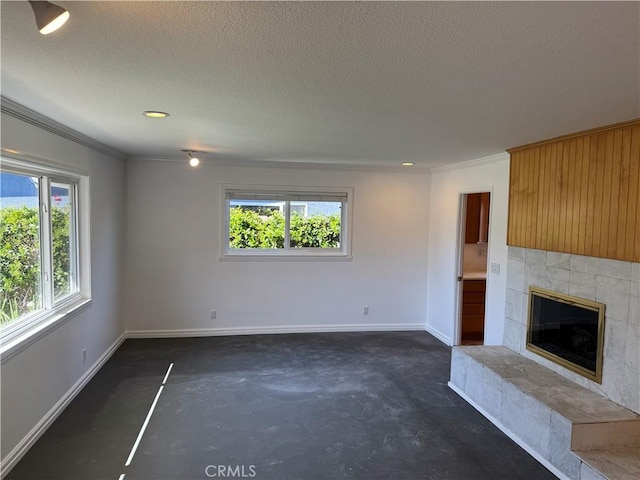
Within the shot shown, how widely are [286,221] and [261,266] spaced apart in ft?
2.30

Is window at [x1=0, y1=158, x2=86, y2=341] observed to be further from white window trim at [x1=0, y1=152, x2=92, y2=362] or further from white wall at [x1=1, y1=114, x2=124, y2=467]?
white wall at [x1=1, y1=114, x2=124, y2=467]

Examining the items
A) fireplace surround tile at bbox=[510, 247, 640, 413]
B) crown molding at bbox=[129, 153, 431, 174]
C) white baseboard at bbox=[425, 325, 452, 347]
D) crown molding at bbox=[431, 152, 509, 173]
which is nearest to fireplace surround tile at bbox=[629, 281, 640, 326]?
fireplace surround tile at bbox=[510, 247, 640, 413]

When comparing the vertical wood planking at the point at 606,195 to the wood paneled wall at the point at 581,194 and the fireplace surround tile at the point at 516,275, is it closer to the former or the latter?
the wood paneled wall at the point at 581,194

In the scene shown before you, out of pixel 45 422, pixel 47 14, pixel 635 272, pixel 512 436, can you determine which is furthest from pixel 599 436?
pixel 45 422

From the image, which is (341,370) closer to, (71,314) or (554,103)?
(71,314)

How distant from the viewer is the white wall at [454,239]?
4.22 meters

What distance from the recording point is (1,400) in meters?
2.46

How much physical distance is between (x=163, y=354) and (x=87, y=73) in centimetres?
357

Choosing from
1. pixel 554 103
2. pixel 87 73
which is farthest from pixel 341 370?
pixel 87 73

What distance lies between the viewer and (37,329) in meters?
2.89

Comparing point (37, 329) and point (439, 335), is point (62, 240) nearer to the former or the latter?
point (37, 329)

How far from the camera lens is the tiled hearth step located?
252 cm

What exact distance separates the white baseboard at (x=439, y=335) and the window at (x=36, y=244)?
4210 millimetres

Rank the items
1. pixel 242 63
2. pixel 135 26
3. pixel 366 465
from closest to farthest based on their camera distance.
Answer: pixel 135 26, pixel 242 63, pixel 366 465
